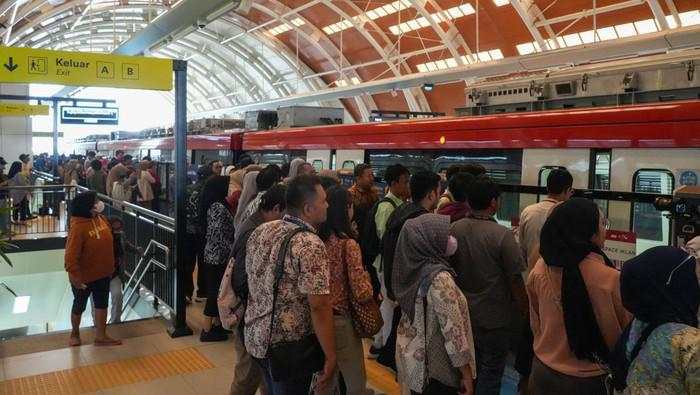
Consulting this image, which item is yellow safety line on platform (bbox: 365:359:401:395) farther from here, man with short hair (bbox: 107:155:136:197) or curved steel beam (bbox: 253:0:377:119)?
curved steel beam (bbox: 253:0:377:119)

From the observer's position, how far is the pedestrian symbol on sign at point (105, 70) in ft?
22.9

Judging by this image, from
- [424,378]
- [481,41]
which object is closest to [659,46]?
[424,378]

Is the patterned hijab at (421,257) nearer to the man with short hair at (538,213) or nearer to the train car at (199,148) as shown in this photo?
the man with short hair at (538,213)

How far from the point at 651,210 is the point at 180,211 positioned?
452 centimetres

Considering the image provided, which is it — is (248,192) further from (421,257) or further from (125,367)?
(421,257)

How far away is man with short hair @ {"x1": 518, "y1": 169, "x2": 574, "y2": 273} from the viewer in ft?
14.0

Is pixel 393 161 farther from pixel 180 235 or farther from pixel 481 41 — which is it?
pixel 481 41

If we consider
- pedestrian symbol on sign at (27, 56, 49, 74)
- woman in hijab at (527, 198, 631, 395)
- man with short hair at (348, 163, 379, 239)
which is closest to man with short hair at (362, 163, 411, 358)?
man with short hair at (348, 163, 379, 239)

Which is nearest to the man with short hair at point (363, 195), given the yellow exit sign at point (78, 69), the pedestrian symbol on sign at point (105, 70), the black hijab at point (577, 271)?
the yellow exit sign at point (78, 69)

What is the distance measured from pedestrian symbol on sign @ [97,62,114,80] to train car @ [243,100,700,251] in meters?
3.65

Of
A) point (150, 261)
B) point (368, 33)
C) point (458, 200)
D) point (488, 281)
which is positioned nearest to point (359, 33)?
point (368, 33)

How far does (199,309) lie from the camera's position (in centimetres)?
721

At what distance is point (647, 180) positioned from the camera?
5129 millimetres

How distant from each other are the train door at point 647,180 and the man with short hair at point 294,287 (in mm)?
3353
